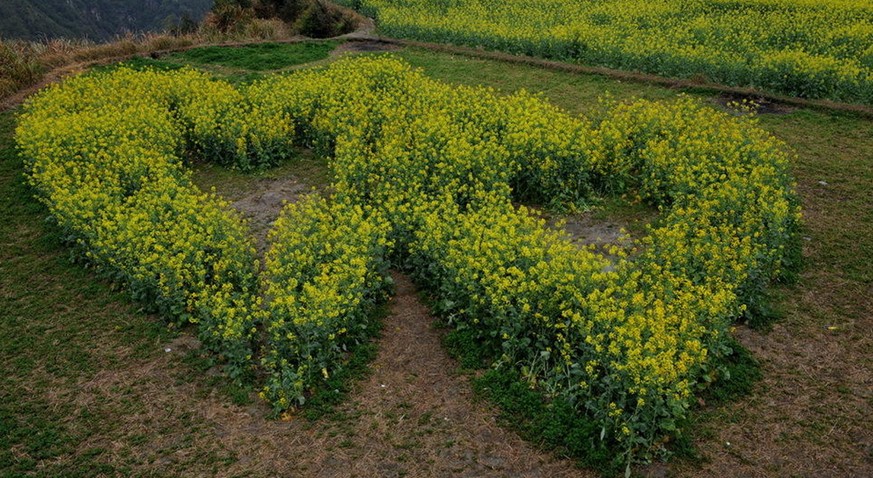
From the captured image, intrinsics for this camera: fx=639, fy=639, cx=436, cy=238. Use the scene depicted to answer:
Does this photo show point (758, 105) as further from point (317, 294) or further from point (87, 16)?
point (87, 16)

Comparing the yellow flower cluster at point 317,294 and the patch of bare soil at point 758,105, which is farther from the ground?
the patch of bare soil at point 758,105

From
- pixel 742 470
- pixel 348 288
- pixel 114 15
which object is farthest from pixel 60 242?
pixel 114 15

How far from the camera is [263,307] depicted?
28.2 feet

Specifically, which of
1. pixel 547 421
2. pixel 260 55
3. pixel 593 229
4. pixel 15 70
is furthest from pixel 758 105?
pixel 15 70

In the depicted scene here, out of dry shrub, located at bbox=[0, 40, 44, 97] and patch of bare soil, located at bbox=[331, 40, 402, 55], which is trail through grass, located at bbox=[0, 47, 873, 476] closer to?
dry shrub, located at bbox=[0, 40, 44, 97]

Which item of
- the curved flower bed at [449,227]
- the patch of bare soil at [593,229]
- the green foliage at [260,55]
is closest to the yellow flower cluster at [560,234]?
the curved flower bed at [449,227]

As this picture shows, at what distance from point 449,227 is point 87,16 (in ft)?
428

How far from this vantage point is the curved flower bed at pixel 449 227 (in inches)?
275

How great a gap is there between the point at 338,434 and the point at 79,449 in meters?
2.66

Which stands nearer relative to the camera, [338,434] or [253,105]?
[338,434]

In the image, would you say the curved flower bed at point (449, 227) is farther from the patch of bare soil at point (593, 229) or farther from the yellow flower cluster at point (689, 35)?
the yellow flower cluster at point (689, 35)

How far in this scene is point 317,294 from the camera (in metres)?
7.36

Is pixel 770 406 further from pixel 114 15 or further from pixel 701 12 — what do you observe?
pixel 114 15

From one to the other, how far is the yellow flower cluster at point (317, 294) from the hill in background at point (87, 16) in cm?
8752
